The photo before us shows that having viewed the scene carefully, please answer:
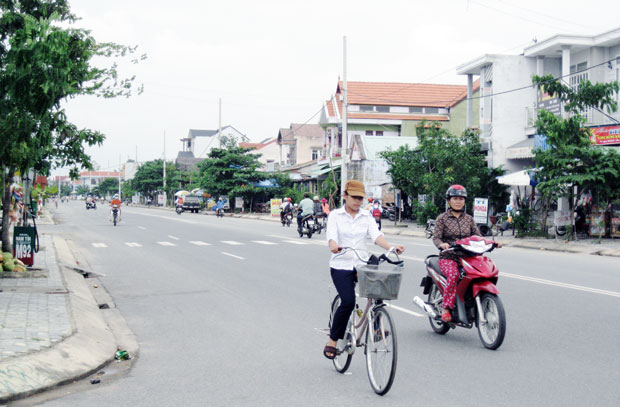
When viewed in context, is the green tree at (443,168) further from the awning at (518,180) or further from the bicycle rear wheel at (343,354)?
the bicycle rear wheel at (343,354)

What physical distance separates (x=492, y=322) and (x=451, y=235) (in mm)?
1097

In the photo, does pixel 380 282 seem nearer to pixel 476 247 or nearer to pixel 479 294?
pixel 476 247

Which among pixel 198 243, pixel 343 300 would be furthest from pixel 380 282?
pixel 198 243

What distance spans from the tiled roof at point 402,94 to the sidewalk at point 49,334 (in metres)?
46.2

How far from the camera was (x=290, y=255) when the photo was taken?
18.4 metres

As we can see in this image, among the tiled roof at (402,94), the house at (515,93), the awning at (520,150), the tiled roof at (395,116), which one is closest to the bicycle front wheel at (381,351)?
the house at (515,93)

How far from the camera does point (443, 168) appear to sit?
30109 mm

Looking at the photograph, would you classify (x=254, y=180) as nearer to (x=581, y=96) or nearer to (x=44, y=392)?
(x=581, y=96)

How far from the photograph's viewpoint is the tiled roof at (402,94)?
5656 cm

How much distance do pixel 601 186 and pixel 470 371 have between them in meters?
17.1

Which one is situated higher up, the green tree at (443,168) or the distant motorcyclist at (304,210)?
the green tree at (443,168)

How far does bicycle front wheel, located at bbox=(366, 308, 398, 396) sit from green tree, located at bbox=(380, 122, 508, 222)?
24.5 metres

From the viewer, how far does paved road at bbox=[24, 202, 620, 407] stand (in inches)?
219

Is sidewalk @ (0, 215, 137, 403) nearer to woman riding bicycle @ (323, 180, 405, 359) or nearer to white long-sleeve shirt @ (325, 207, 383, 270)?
woman riding bicycle @ (323, 180, 405, 359)
